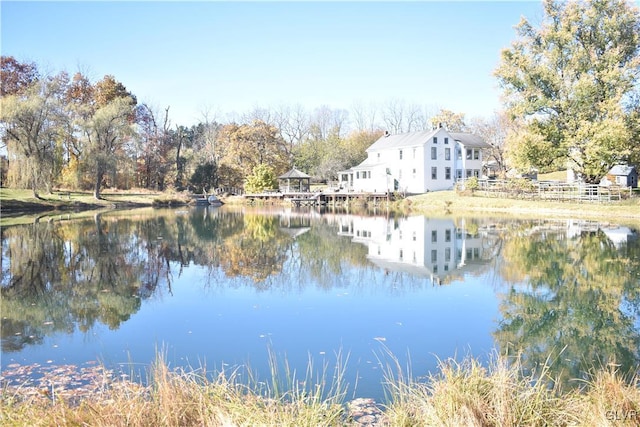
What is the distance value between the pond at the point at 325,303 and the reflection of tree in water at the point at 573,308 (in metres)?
0.04

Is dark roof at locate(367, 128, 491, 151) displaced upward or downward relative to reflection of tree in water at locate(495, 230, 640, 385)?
upward

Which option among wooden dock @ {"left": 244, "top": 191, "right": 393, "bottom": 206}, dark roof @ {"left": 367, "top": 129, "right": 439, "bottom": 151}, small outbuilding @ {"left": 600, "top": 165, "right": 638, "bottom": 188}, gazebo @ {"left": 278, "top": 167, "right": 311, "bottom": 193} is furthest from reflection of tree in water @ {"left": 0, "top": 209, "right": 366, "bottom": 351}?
small outbuilding @ {"left": 600, "top": 165, "right": 638, "bottom": 188}

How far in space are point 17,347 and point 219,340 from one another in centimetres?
298

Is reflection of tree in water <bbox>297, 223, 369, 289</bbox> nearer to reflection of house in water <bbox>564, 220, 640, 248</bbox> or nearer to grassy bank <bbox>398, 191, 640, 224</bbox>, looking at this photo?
reflection of house in water <bbox>564, 220, 640, 248</bbox>

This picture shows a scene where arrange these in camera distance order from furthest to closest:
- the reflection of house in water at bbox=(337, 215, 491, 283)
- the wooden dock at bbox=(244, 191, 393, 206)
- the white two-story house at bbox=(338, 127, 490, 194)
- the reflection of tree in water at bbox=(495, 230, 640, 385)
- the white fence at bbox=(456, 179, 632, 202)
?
the wooden dock at bbox=(244, 191, 393, 206), the white two-story house at bbox=(338, 127, 490, 194), the white fence at bbox=(456, 179, 632, 202), the reflection of house in water at bbox=(337, 215, 491, 283), the reflection of tree in water at bbox=(495, 230, 640, 385)

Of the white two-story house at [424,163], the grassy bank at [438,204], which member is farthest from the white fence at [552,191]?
the white two-story house at [424,163]

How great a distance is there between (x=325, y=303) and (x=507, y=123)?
53.9 meters

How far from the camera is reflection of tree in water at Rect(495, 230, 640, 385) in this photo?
7.26m

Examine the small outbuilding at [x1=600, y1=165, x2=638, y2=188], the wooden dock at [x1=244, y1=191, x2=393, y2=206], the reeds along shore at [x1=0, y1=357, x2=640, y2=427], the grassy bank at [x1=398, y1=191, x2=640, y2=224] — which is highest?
the small outbuilding at [x1=600, y1=165, x2=638, y2=188]

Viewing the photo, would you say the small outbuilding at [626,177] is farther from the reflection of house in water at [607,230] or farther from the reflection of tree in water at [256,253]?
the reflection of tree in water at [256,253]

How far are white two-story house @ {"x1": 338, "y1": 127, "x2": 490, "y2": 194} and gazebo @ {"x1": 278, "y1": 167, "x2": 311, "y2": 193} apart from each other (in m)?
5.18

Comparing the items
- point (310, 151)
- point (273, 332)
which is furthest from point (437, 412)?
point (310, 151)

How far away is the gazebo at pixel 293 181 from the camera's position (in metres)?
51.3

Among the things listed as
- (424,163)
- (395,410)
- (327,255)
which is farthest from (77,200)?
(395,410)
